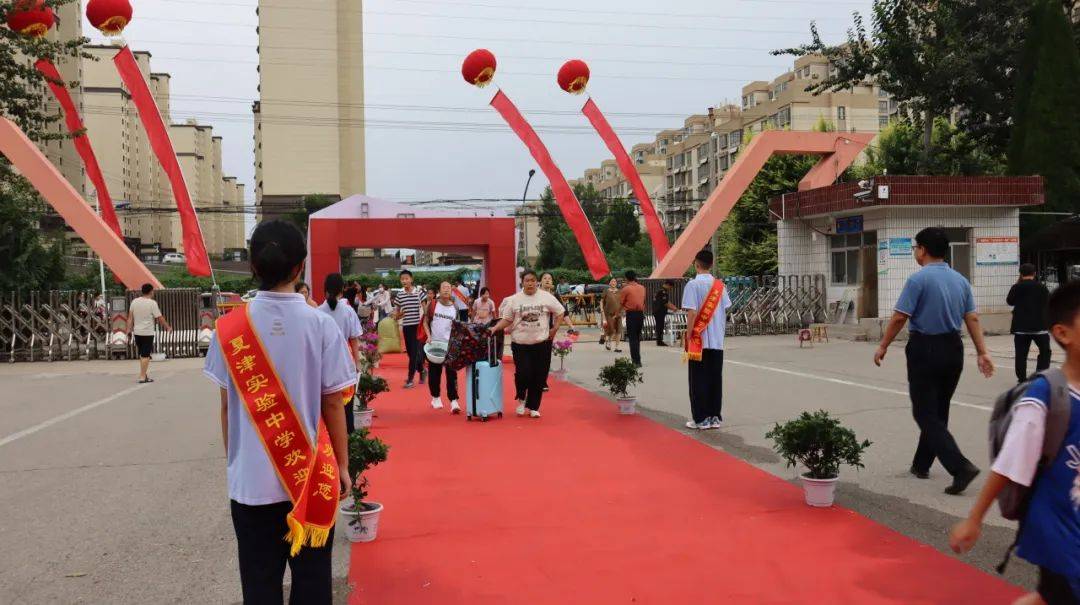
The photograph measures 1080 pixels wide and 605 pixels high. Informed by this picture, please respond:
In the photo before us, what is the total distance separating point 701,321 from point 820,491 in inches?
116

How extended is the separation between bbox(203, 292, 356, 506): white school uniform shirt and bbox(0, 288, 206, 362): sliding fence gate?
19078 millimetres

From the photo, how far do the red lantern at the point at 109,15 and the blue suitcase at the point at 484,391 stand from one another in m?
13.9

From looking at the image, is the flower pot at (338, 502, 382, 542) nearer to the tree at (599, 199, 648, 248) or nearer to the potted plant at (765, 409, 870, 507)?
the potted plant at (765, 409, 870, 507)

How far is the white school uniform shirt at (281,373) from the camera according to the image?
2832 millimetres

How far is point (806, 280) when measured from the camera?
79.5 feet

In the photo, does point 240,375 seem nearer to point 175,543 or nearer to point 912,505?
point 175,543

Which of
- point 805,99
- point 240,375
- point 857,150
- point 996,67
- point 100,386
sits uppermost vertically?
point 805,99

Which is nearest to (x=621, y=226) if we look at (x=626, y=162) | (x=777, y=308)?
(x=626, y=162)

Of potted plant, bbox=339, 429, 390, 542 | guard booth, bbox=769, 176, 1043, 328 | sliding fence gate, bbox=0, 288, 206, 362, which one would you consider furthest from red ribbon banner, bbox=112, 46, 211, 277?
potted plant, bbox=339, 429, 390, 542

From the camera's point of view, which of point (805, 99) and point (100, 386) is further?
point (805, 99)

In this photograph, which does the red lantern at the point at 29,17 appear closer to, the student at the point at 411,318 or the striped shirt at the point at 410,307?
the student at the point at 411,318

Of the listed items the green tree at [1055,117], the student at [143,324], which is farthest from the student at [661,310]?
the green tree at [1055,117]

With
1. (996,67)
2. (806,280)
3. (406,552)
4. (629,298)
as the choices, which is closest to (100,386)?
(629,298)

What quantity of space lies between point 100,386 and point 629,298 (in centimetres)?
975
